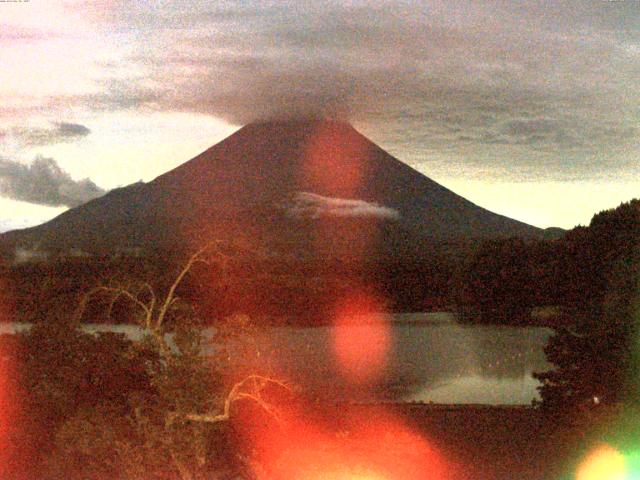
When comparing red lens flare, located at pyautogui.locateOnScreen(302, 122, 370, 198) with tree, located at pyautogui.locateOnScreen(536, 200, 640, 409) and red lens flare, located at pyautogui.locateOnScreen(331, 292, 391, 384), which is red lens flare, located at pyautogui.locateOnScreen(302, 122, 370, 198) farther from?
tree, located at pyautogui.locateOnScreen(536, 200, 640, 409)

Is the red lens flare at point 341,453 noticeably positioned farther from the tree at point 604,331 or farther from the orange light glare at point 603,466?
the tree at point 604,331

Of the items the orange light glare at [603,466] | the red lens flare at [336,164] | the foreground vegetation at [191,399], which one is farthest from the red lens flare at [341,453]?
the red lens flare at [336,164]

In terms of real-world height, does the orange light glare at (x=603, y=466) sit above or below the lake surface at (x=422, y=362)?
below

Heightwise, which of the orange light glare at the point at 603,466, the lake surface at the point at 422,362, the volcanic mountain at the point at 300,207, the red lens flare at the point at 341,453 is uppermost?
the volcanic mountain at the point at 300,207

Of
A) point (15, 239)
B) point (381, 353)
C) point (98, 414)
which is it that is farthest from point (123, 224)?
point (98, 414)

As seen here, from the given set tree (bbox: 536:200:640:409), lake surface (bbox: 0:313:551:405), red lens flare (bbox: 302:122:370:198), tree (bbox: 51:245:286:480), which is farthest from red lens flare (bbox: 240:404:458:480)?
red lens flare (bbox: 302:122:370:198)

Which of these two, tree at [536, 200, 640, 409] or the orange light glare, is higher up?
tree at [536, 200, 640, 409]
